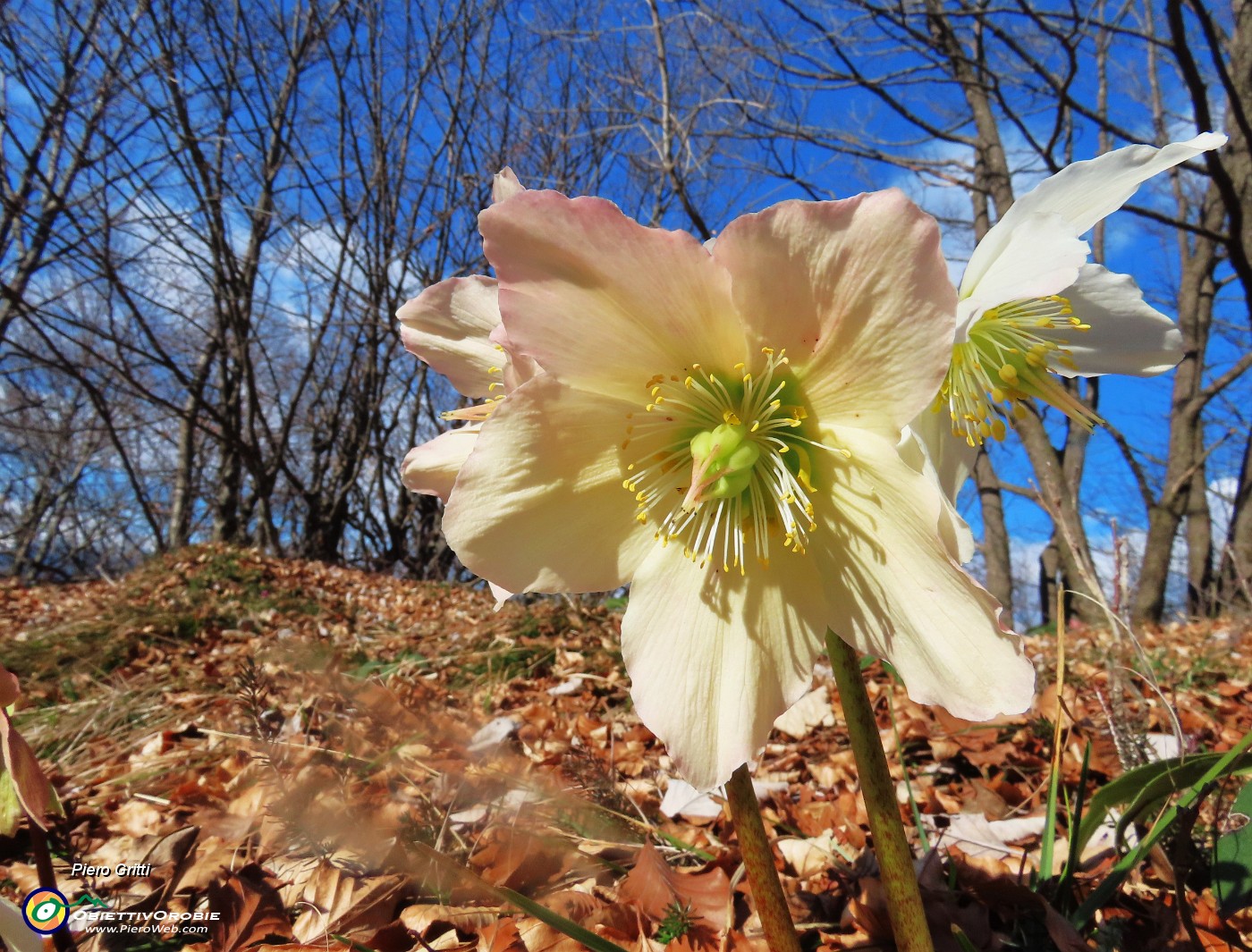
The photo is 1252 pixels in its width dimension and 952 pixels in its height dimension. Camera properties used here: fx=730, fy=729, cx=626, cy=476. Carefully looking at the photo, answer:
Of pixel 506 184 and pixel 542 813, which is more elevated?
pixel 506 184

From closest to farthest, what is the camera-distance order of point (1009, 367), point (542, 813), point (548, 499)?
1. point (548, 499)
2. point (1009, 367)
3. point (542, 813)

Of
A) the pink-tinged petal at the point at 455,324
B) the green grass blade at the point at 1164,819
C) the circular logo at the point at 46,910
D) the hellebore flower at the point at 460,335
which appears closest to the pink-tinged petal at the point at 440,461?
the hellebore flower at the point at 460,335

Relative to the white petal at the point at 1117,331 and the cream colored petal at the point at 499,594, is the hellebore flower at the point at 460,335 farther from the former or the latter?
the white petal at the point at 1117,331

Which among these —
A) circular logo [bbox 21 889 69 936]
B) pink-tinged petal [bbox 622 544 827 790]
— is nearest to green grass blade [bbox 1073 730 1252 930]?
pink-tinged petal [bbox 622 544 827 790]

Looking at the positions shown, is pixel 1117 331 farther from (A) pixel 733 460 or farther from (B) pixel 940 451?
(A) pixel 733 460

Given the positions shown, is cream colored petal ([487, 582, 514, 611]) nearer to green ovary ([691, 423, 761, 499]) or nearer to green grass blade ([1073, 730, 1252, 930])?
green ovary ([691, 423, 761, 499])

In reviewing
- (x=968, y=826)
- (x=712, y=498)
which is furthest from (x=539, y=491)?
(x=968, y=826)

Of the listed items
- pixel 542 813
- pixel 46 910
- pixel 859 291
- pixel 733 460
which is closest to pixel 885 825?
pixel 733 460
